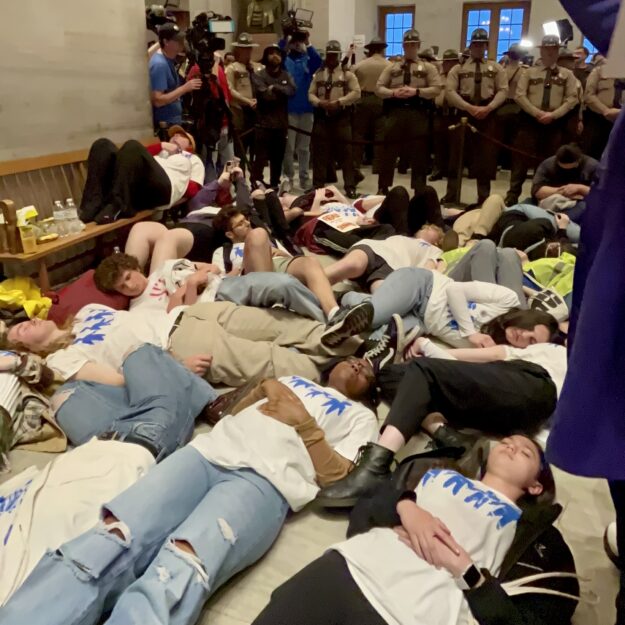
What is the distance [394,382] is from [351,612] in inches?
47.4

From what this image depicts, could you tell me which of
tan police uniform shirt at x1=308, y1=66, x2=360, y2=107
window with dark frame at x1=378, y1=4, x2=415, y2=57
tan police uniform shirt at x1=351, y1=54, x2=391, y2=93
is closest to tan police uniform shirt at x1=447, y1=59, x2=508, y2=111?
tan police uniform shirt at x1=308, y1=66, x2=360, y2=107

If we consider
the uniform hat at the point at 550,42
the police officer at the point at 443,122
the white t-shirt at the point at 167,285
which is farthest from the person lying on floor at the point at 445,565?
the police officer at the point at 443,122

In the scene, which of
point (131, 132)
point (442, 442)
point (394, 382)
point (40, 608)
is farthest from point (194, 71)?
point (40, 608)

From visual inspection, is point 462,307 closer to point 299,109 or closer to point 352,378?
point 352,378

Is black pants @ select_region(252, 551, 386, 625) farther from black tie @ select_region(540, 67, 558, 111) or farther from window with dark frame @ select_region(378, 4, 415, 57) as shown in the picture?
window with dark frame @ select_region(378, 4, 415, 57)

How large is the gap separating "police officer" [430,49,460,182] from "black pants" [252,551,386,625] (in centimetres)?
610

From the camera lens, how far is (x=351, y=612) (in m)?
1.29

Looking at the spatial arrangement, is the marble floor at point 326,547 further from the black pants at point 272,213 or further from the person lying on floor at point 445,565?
the black pants at point 272,213

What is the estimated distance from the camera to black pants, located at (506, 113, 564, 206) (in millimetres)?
5762

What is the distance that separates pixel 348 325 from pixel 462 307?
0.63 metres

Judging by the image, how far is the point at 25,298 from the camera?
2.97 m

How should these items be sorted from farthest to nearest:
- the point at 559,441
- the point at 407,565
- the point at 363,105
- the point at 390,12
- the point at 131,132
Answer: the point at 390,12, the point at 363,105, the point at 131,132, the point at 407,565, the point at 559,441

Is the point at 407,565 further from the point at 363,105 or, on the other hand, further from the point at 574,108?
the point at 363,105

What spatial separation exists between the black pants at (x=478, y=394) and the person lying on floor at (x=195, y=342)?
43 cm
